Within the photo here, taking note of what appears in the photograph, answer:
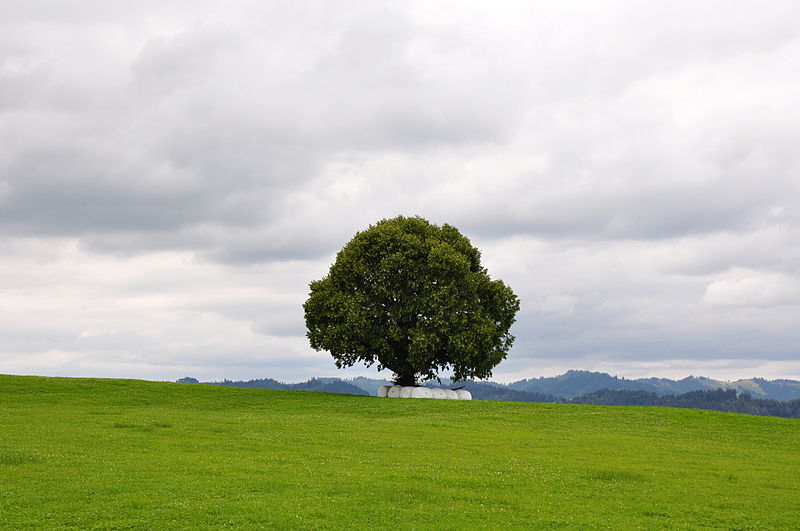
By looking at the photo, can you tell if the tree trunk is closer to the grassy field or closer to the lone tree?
the lone tree

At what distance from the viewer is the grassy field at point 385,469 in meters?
23.8

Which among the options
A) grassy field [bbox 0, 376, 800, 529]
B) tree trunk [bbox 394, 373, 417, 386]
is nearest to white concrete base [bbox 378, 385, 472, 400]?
tree trunk [bbox 394, 373, 417, 386]

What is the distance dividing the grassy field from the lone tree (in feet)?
44.8

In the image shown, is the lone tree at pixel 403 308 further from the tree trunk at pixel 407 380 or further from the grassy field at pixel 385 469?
the grassy field at pixel 385 469

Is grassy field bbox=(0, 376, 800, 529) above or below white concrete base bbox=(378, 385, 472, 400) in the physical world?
below

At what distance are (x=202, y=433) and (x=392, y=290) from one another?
35064mm

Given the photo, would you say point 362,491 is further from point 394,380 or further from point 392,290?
point 394,380

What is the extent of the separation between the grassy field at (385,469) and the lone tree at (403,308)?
44.8 feet

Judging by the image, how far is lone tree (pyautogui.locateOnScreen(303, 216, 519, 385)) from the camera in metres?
74.1

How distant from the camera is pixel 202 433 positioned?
4381 cm

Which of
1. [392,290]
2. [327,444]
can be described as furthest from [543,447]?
[392,290]

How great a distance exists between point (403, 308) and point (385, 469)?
142 feet

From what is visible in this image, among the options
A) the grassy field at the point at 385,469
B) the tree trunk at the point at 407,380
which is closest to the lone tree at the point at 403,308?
the tree trunk at the point at 407,380

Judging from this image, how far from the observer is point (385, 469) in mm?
→ 32094
